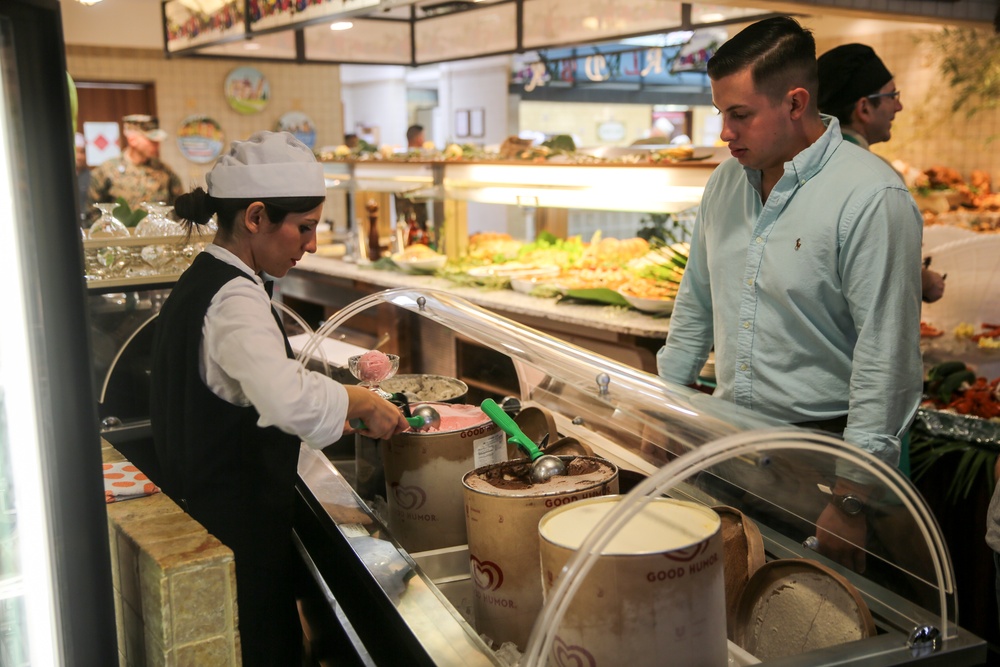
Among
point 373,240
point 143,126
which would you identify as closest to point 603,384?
point 373,240

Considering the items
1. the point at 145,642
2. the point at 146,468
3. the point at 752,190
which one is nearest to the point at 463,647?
the point at 145,642

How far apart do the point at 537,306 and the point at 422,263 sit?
1.58m

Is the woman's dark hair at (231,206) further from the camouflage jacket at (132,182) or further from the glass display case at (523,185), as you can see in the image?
the camouflage jacket at (132,182)

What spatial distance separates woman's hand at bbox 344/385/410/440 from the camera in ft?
5.73

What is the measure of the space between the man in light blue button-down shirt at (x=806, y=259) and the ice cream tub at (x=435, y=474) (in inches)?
32.7

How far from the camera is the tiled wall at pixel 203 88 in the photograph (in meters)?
11.3

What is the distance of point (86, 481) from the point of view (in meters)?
1.21

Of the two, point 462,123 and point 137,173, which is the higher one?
point 462,123

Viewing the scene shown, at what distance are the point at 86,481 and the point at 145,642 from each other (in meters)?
0.55

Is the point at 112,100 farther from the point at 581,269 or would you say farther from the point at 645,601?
the point at 645,601

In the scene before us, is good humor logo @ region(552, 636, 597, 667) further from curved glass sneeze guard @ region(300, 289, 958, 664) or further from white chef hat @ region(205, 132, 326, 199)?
white chef hat @ region(205, 132, 326, 199)

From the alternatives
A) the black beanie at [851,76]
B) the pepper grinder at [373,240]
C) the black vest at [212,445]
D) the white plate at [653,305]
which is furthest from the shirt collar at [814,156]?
the pepper grinder at [373,240]

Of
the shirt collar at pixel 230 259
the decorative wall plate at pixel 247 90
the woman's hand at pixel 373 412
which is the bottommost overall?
the woman's hand at pixel 373 412

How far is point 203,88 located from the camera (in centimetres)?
1199
